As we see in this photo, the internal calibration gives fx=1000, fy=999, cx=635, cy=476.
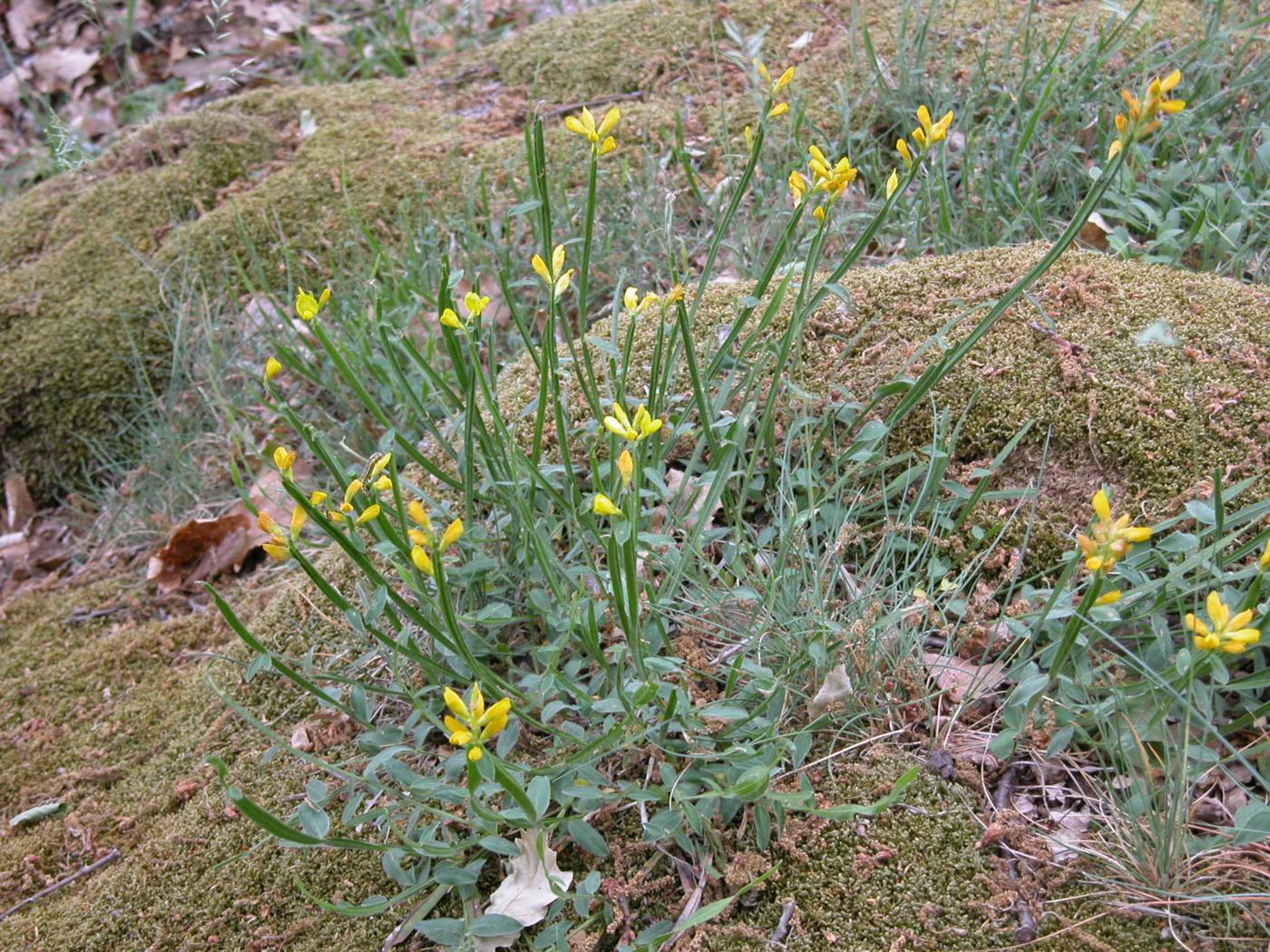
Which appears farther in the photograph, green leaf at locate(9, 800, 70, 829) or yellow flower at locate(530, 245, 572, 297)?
green leaf at locate(9, 800, 70, 829)

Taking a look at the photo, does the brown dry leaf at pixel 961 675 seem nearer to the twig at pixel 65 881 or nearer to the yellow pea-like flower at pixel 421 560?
the yellow pea-like flower at pixel 421 560

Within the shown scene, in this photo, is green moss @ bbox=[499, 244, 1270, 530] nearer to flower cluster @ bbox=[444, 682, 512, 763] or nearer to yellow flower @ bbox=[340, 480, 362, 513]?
yellow flower @ bbox=[340, 480, 362, 513]

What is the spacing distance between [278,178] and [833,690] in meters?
2.91

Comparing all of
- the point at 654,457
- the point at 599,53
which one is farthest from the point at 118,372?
the point at 654,457

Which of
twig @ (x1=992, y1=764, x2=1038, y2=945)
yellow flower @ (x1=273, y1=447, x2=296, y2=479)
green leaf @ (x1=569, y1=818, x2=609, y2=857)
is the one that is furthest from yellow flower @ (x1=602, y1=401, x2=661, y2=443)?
twig @ (x1=992, y1=764, x2=1038, y2=945)

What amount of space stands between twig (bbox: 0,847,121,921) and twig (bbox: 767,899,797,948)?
1257 mm

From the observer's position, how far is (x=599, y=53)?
12.1 ft

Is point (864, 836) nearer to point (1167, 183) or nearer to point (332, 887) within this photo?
point (332, 887)

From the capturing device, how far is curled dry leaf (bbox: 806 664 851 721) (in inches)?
63.6

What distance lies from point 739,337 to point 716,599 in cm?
70

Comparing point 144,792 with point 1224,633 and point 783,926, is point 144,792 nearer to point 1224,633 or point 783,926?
point 783,926

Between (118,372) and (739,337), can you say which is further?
(118,372)

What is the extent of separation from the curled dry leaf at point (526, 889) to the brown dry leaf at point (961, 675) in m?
0.68

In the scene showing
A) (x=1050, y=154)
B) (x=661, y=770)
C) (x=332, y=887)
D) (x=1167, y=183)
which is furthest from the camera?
(x=1050, y=154)
